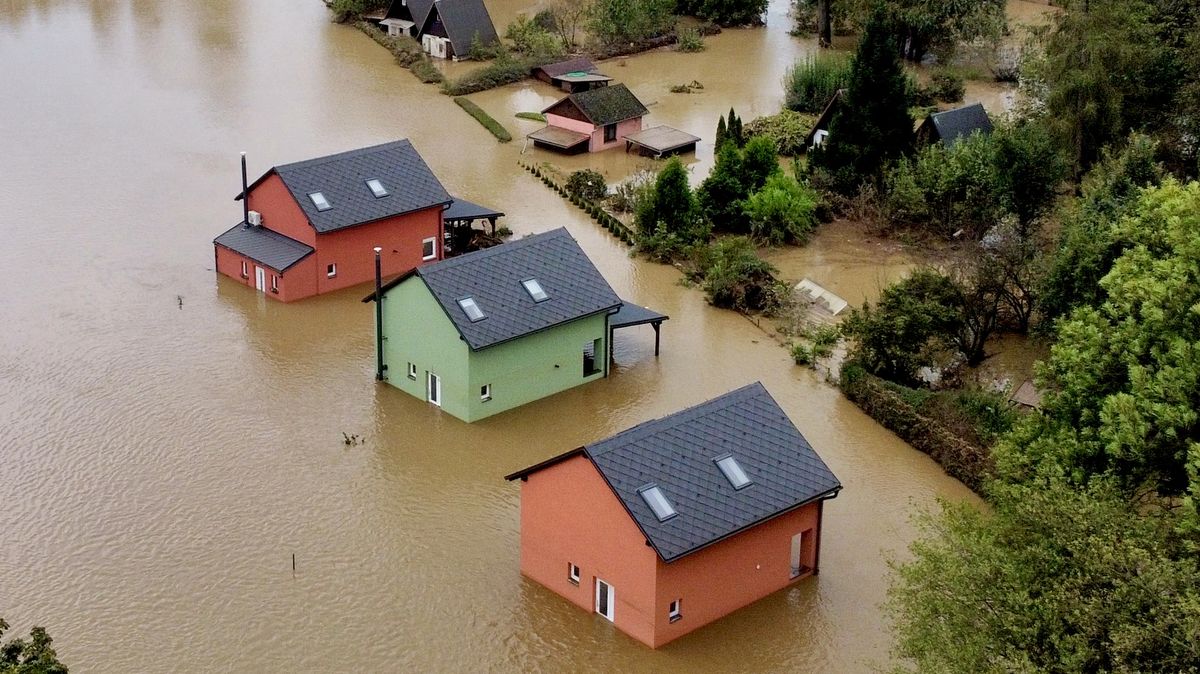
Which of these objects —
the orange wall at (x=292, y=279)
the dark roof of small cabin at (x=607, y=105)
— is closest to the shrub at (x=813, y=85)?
the dark roof of small cabin at (x=607, y=105)

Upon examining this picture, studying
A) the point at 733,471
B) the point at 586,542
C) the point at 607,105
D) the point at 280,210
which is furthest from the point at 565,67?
the point at 586,542

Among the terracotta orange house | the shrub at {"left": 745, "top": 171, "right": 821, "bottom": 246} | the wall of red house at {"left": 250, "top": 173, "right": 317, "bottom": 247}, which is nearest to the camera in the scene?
the terracotta orange house

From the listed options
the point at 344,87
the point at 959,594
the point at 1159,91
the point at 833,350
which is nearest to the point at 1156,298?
the point at 959,594

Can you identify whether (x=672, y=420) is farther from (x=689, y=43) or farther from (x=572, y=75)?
(x=689, y=43)

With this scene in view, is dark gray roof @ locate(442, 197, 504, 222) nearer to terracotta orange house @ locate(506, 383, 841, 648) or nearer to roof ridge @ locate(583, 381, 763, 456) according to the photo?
roof ridge @ locate(583, 381, 763, 456)

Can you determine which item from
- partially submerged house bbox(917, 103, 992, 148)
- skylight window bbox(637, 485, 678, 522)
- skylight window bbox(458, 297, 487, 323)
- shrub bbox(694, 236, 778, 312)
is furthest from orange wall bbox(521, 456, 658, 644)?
partially submerged house bbox(917, 103, 992, 148)

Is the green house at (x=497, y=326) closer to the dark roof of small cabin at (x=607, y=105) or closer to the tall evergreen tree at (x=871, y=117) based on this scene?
the tall evergreen tree at (x=871, y=117)

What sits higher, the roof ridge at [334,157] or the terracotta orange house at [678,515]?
the roof ridge at [334,157]
